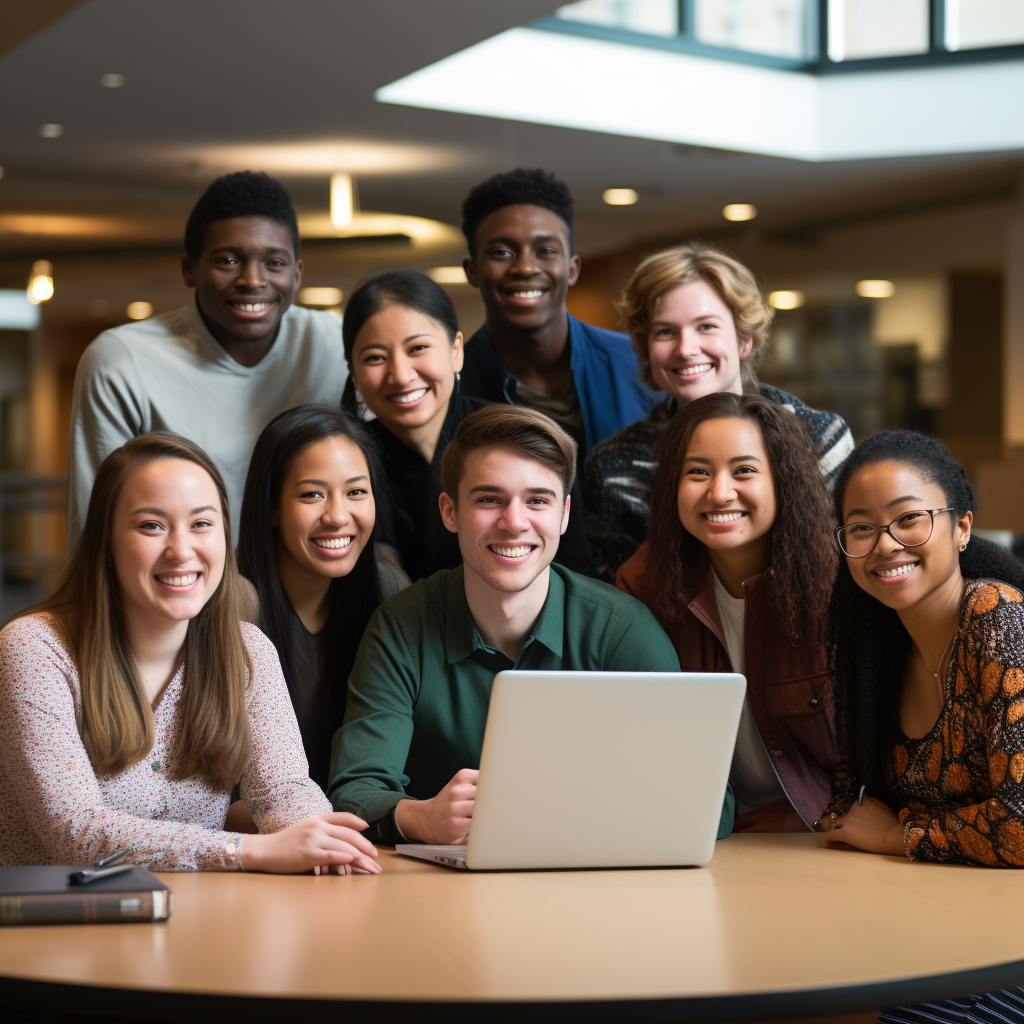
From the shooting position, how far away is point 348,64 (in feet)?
20.3

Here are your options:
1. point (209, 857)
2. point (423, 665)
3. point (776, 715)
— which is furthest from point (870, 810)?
point (209, 857)

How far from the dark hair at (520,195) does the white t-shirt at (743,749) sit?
1422 millimetres

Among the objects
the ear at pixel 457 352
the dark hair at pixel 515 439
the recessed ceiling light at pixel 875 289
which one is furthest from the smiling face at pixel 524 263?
the recessed ceiling light at pixel 875 289

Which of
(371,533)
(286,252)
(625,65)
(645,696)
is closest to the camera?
(645,696)

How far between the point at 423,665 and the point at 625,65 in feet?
20.2

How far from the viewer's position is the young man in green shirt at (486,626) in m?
2.20

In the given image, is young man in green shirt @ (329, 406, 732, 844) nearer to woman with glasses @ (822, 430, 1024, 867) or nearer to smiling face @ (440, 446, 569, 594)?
smiling face @ (440, 446, 569, 594)

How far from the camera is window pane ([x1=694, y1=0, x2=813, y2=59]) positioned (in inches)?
312

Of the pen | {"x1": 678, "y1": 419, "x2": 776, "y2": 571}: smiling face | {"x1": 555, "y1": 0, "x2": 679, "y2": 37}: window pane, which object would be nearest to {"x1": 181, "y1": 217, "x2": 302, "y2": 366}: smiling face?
{"x1": 678, "y1": 419, "x2": 776, "y2": 571}: smiling face

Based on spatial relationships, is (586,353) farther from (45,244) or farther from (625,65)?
(45,244)

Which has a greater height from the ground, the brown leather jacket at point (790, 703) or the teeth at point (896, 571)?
the teeth at point (896, 571)

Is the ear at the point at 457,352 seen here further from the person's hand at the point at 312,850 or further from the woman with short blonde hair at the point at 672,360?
the person's hand at the point at 312,850

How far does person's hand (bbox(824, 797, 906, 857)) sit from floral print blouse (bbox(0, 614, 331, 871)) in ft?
2.84

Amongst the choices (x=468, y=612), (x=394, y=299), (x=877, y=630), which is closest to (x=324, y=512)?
(x=468, y=612)
